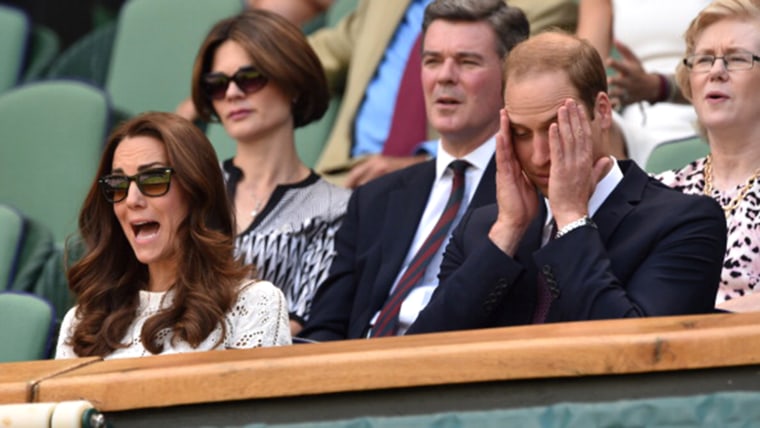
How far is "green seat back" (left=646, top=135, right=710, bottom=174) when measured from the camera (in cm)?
329

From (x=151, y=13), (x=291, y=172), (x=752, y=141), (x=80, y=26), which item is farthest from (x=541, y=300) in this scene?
(x=80, y=26)

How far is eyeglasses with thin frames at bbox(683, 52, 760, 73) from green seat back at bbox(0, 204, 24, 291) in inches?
65.2

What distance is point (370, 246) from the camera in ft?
10.3

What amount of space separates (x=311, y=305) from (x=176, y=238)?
1.80 feet

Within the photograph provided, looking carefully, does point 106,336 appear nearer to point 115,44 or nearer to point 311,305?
point 311,305

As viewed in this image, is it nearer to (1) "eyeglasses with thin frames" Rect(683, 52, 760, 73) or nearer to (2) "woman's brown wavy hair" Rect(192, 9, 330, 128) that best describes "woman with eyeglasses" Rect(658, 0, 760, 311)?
(1) "eyeglasses with thin frames" Rect(683, 52, 760, 73)

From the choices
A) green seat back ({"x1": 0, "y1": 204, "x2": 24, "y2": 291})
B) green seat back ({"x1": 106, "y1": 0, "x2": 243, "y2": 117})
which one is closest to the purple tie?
green seat back ({"x1": 0, "y1": 204, "x2": 24, "y2": 291})

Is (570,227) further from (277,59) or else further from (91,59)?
(91,59)

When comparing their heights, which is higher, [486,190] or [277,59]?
[277,59]

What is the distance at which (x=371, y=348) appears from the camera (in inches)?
73.5

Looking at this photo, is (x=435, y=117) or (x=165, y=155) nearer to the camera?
(x=165, y=155)

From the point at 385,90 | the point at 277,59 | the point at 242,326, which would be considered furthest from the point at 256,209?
the point at 242,326

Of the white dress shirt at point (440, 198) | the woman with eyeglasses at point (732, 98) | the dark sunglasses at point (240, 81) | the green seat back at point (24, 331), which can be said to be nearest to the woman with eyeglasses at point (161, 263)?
the green seat back at point (24, 331)

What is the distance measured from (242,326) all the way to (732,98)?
1.00 m
